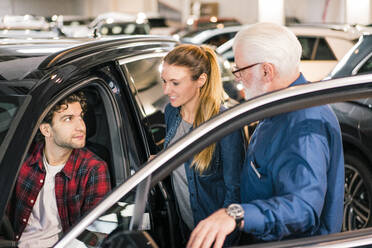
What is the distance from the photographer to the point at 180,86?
2.70 m

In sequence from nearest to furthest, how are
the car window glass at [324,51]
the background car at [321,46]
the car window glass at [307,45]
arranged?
the background car at [321,46] → the car window glass at [324,51] → the car window glass at [307,45]

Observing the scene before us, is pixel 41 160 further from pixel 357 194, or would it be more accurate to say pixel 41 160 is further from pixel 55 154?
pixel 357 194

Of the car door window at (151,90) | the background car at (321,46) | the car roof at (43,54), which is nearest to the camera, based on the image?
the car roof at (43,54)

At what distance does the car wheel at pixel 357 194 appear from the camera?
4141 mm

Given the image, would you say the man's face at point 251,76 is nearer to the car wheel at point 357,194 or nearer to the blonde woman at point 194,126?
the blonde woman at point 194,126

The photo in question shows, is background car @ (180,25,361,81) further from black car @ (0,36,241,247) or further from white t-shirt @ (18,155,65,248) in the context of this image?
white t-shirt @ (18,155,65,248)

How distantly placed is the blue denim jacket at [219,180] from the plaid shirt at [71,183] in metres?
0.41

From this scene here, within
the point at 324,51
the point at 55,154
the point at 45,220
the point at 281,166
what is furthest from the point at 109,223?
the point at 324,51

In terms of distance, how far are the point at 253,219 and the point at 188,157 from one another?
0.29m

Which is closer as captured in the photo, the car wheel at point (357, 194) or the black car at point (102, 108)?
the black car at point (102, 108)

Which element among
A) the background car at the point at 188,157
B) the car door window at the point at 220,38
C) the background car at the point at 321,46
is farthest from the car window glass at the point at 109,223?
the car door window at the point at 220,38

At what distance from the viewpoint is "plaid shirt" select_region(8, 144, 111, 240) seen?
253 centimetres

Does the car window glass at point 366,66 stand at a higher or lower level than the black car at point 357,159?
higher

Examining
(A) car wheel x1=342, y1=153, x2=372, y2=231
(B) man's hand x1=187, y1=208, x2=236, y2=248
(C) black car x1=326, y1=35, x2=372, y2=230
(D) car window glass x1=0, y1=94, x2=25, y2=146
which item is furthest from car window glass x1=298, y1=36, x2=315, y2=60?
(B) man's hand x1=187, y1=208, x2=236, y2=248
